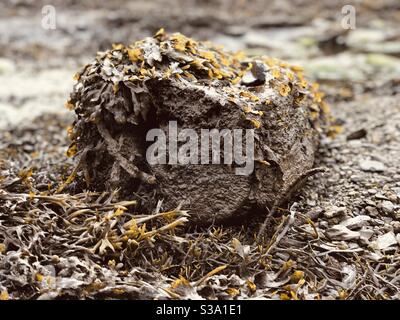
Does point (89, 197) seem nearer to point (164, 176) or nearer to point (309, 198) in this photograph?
point (164, 176)

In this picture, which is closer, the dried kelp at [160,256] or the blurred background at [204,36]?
the dried kelp at [160,256]

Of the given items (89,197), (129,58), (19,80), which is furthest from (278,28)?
(89,197)

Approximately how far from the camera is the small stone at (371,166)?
293cm

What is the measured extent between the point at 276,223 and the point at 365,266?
17.1 inches

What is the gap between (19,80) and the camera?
5.43m

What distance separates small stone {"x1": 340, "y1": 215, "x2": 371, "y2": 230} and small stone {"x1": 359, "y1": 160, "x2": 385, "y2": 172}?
1.63 ft
